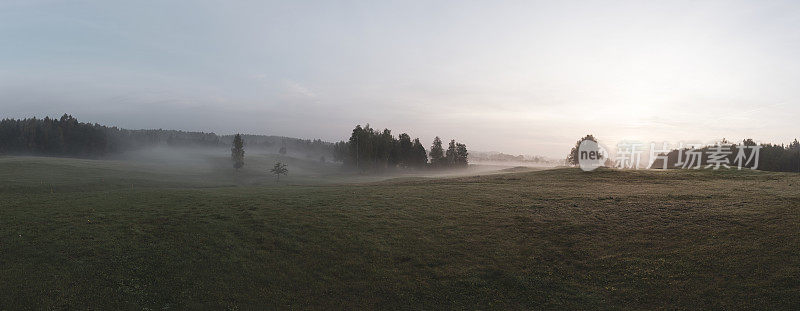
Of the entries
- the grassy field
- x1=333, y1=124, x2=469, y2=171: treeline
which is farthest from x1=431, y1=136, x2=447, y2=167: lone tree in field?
the grassy field

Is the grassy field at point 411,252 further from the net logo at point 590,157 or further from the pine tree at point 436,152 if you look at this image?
the pine tree at point 436,152

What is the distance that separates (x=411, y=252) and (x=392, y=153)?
330ft

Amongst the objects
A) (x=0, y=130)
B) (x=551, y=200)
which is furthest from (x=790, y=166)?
(x=0, y=130)

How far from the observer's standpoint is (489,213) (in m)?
27.8

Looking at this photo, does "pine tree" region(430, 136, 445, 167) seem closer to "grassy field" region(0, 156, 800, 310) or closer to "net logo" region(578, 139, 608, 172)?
"net logo" region(578, 139, 608, 172)

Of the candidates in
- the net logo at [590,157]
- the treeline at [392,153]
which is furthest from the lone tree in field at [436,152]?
the net logo at [590,157]

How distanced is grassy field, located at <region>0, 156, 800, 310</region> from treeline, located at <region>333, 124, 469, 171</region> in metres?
82.2

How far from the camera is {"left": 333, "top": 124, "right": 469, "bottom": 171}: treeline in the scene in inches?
4491

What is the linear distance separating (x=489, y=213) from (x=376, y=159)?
295ft

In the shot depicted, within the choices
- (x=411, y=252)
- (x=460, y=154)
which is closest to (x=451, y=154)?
(x=460, y=154)

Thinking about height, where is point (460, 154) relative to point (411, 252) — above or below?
above

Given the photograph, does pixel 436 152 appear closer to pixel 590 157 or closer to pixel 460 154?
pixel 460 154

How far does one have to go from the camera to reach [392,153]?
120812 mm

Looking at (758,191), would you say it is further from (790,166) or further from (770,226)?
(790,166)
